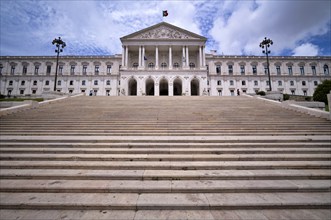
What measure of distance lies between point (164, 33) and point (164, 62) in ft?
24.1

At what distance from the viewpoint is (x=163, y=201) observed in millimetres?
3443

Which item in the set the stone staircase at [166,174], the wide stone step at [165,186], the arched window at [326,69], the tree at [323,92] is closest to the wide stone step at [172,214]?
the stone staircase at [166,174]

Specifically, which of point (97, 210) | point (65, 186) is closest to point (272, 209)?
point (97, 210)

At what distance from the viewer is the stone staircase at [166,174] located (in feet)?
10.9

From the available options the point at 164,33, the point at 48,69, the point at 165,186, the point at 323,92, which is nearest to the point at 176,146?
the point at 165,186

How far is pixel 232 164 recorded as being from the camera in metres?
4.90

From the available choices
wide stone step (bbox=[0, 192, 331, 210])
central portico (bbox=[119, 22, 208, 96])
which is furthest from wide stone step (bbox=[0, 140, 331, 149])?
central portico (bbox=[119, 22, 208, 96])

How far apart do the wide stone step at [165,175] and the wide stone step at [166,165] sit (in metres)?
0.19

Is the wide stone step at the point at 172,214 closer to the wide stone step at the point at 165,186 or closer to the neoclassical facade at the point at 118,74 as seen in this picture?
the wide stone step at the point at 165,186

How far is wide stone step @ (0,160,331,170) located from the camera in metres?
4.82

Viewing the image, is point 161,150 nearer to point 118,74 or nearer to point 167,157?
point 167,157

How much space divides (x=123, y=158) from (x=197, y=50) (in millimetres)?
44125

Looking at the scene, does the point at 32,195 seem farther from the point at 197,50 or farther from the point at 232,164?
the point at 197,50

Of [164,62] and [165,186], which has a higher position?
[164,62]
